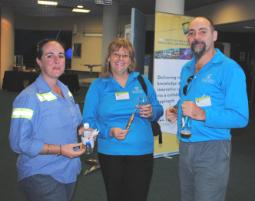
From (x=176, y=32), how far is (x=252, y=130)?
4080mm

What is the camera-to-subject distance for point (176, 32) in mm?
5273

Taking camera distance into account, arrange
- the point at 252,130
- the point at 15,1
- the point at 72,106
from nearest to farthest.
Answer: the point at 72,106
the point at 252,130
the point at 15,1

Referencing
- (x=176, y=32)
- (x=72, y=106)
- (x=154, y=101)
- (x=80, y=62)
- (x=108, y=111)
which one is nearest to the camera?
(x=72, y=106)

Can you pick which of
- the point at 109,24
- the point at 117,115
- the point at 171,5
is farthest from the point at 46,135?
the point at 109,24

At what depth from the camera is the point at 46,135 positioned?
174cm

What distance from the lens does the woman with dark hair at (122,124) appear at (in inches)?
91.4

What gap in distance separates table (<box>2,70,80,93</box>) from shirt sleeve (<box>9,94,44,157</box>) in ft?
40.0

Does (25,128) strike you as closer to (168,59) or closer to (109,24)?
(168,59)

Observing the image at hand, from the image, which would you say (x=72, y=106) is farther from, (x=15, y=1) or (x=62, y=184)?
(x=15, y=1)

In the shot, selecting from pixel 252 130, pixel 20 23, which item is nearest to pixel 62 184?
pixel 252 130

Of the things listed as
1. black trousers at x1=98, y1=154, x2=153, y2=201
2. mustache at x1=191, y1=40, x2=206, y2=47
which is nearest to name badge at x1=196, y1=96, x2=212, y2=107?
mustache at x1=191, y1=40, x2=206, y2=47

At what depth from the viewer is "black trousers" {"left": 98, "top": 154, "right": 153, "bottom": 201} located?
2344 mm

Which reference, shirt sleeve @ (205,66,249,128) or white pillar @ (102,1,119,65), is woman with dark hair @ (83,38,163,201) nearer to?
A: shirt sleeve @ (205,66,249,128)

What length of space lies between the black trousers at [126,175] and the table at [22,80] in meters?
11.6
